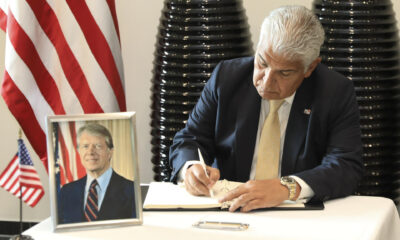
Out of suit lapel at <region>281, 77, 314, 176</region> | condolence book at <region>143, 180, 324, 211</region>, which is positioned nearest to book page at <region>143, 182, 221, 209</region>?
condolence book at <region>143, 180, 324, 211</region>

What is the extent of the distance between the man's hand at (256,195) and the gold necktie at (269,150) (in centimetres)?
41

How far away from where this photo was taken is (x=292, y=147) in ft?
9.42

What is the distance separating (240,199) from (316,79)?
2.64 feet

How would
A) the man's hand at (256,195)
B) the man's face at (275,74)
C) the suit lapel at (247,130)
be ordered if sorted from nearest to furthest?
the man's hand at (256,195) < the man's face at (275,74) < the suit lapel at (247,130)

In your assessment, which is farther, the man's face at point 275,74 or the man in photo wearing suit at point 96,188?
the man's face at point 275,74

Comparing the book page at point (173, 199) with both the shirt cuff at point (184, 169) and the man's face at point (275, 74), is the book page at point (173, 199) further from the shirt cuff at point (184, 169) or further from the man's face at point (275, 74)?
the man's face at point (275, 74)

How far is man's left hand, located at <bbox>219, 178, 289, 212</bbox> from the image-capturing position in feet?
7.82

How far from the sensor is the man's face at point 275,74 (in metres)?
2.66

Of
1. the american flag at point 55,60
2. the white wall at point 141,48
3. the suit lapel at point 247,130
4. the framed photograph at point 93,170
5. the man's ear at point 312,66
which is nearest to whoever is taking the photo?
the framed photograph at point 93,170

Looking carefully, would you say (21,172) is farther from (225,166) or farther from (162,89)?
(162,89)

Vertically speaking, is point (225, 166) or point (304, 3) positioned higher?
point (304, 3)

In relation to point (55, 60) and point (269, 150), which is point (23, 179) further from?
point (55, 60)

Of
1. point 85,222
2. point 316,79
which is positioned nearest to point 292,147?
point 316,79


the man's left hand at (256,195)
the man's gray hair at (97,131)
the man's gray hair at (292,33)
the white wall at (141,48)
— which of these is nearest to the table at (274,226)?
the man's left hand at (256,195)
